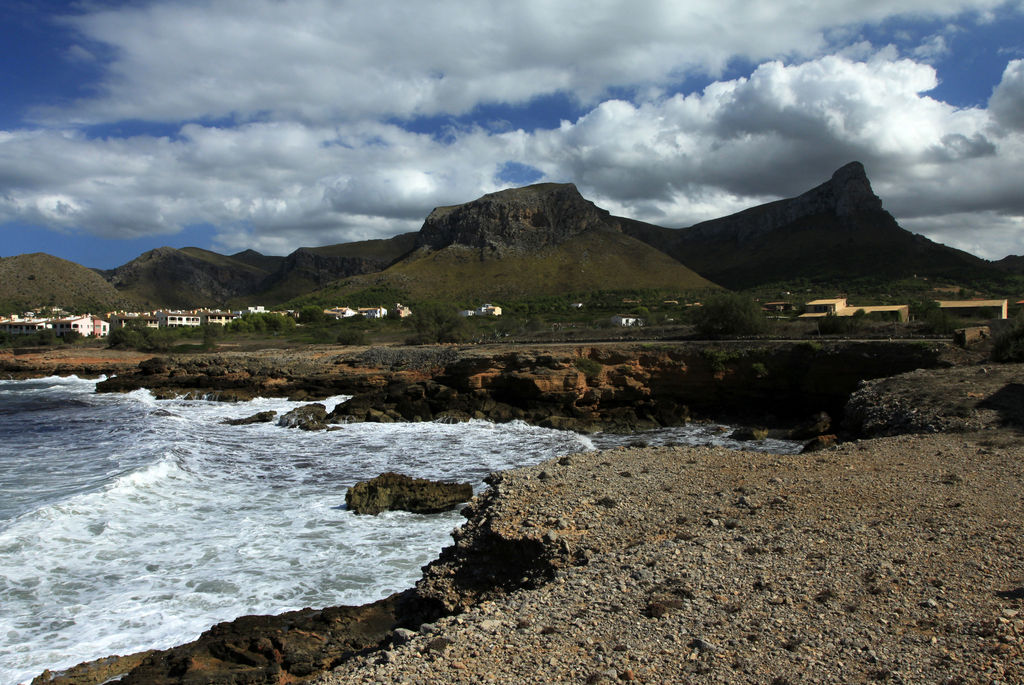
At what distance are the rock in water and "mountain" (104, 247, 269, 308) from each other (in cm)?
14635

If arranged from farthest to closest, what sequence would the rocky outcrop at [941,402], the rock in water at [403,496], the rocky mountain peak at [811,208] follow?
the rocky mountain peak at [811,208]
the rocky outcrop at [941,402]
the rock in water at [403,496]

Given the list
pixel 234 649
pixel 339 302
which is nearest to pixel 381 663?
pixel 234 649

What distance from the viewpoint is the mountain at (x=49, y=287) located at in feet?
324

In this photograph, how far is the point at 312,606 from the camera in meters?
8.39

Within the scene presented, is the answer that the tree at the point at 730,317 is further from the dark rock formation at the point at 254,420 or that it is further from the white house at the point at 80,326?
the white house at the point at 80,326

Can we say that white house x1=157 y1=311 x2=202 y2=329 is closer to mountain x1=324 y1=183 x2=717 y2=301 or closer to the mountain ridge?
the mountain ridge

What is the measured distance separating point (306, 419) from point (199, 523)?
36.7ft

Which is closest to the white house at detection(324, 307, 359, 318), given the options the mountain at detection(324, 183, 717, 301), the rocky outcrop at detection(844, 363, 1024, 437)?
the mountain at detection(324, 183, 717, 301)

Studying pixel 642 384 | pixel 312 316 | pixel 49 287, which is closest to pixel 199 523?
pixel 642 384

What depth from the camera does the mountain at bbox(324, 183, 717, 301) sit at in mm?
93062

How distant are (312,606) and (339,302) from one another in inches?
3734

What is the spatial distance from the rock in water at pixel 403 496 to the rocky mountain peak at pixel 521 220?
311 ft

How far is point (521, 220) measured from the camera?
112250mm

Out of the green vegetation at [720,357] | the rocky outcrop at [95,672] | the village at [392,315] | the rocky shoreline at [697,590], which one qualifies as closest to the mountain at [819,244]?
the village at [392,315]
